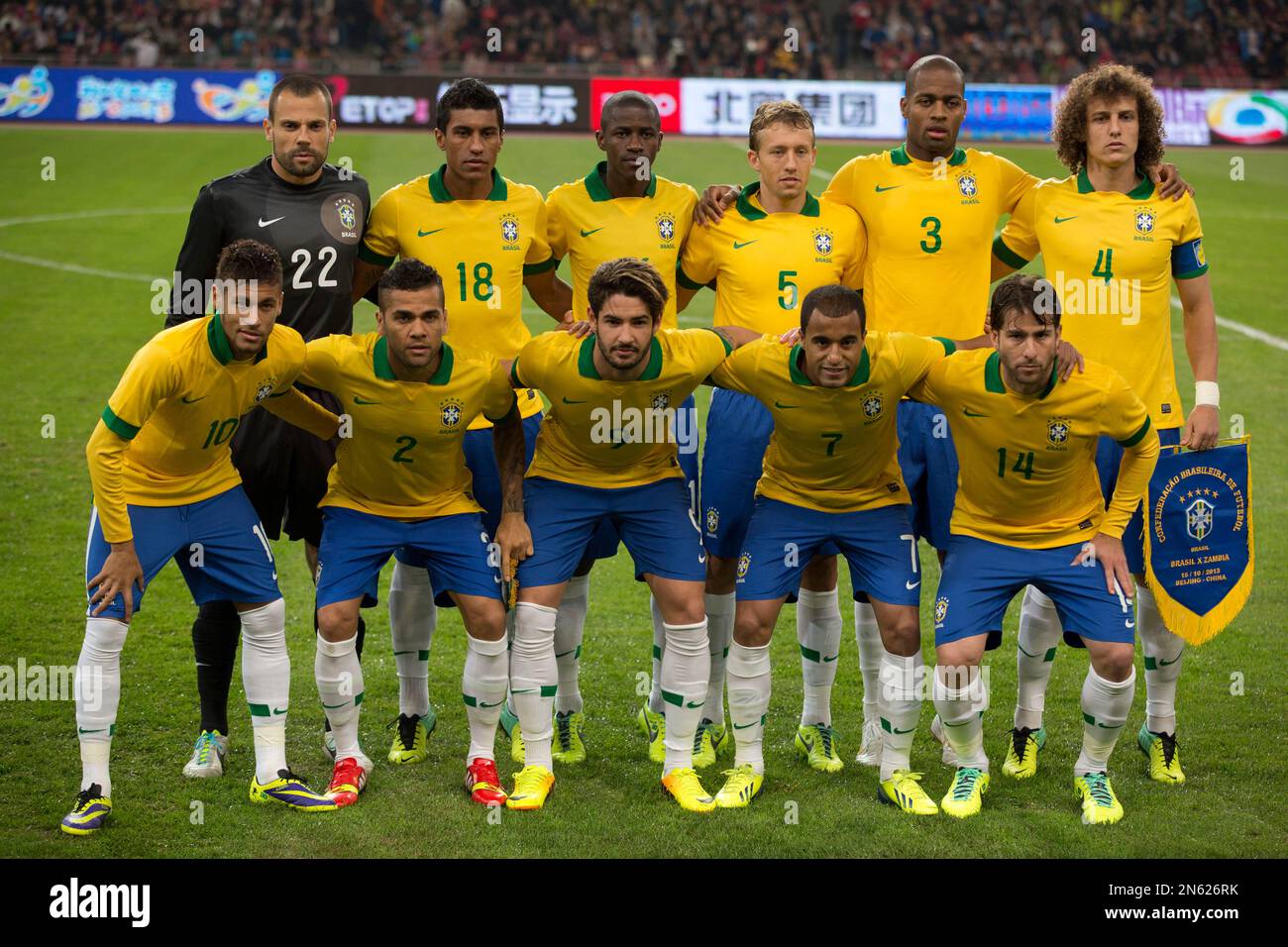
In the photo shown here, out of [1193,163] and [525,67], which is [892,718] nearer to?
[1193,163]

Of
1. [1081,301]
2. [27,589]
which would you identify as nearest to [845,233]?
→ [1081,301]

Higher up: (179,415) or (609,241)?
(609,241)

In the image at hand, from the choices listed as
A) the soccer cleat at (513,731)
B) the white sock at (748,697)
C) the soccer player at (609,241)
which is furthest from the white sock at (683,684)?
the soccer cleat at (513,731)

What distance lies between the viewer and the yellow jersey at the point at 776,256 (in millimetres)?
5773

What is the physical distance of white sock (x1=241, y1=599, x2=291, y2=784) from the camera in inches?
211

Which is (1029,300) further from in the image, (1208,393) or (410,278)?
(410,278)

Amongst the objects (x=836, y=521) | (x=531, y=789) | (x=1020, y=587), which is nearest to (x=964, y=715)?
(x=1020, y=587)

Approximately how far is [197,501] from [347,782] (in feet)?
3.95

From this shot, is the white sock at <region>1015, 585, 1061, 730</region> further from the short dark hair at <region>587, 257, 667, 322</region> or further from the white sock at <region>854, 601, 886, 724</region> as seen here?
the short dark hair at <region>587, 257, 667, 322</region>

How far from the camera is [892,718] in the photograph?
5.43 meters

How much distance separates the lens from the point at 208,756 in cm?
563

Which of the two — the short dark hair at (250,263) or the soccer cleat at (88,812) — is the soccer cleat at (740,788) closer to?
the soccer cleat at (88,812)

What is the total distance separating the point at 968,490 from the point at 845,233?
119 cm

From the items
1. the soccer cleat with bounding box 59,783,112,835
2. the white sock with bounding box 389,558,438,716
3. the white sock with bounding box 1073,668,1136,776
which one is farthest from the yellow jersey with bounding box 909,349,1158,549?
the soccer cleat with bounding box 59,783,112,835
